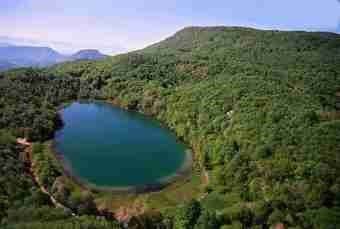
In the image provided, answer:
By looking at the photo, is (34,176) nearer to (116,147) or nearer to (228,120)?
(116,147)

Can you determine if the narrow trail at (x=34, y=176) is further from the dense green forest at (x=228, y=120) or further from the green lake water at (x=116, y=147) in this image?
the green lake water at (x=116, y=147)

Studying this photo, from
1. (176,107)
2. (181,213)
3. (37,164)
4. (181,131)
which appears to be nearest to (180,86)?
(176,107)

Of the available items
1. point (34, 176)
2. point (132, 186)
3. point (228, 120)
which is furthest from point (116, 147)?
point (228, 120)

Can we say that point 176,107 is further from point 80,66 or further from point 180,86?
point 80,66

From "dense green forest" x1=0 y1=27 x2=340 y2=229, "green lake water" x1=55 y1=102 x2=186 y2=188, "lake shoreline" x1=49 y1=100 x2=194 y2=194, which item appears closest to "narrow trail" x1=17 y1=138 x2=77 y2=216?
"dense green forest" x1=0 y1=27 x2=340 y2=229

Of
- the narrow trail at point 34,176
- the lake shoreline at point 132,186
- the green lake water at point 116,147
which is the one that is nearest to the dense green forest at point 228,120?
the narrow trail at point 34,176
